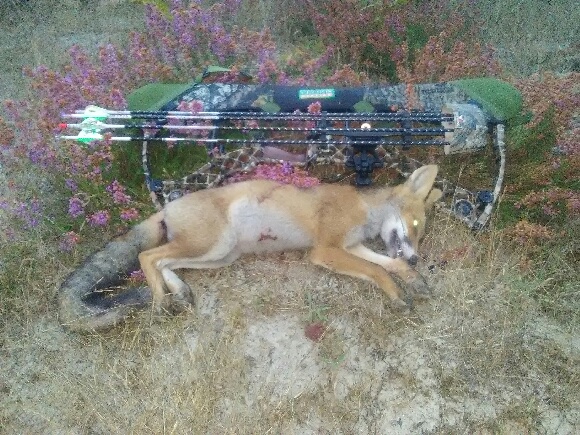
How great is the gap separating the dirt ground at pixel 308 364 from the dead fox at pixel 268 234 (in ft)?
0.63

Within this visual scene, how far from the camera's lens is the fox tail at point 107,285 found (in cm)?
366


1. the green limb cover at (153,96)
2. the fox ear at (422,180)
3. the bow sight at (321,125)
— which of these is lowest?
the fox ear at (422,180)

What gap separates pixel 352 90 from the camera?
4.94 meters

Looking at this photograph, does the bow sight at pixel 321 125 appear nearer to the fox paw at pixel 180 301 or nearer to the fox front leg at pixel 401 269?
the fox front leg at pixel 401 269

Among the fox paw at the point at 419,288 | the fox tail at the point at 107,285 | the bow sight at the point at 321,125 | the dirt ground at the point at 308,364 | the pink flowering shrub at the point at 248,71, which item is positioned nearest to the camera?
the dirt ground at the point at 308,364

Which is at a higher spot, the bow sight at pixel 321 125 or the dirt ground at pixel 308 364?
the bow sight at pixel 321 125

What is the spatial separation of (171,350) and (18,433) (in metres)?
1.02

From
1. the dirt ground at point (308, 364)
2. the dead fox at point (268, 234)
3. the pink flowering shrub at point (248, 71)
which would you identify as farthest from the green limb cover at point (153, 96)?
the dirt ground at point (308, 364)

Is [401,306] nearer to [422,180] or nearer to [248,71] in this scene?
[422,180]

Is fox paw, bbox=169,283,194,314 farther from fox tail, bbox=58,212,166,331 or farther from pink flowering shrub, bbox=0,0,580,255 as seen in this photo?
pink flowering shrub, bbox=0,0,580,255

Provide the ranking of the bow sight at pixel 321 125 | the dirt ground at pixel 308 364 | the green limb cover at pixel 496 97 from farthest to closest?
the green limb cover at pixel 496 97 → the bow sight at pixel 321 125 → the dirt ground at pixel 308 364

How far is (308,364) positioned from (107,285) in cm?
156

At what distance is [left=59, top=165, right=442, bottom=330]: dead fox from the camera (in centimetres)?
399

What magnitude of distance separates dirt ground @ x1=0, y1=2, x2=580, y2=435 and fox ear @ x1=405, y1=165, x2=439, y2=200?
55 cm
